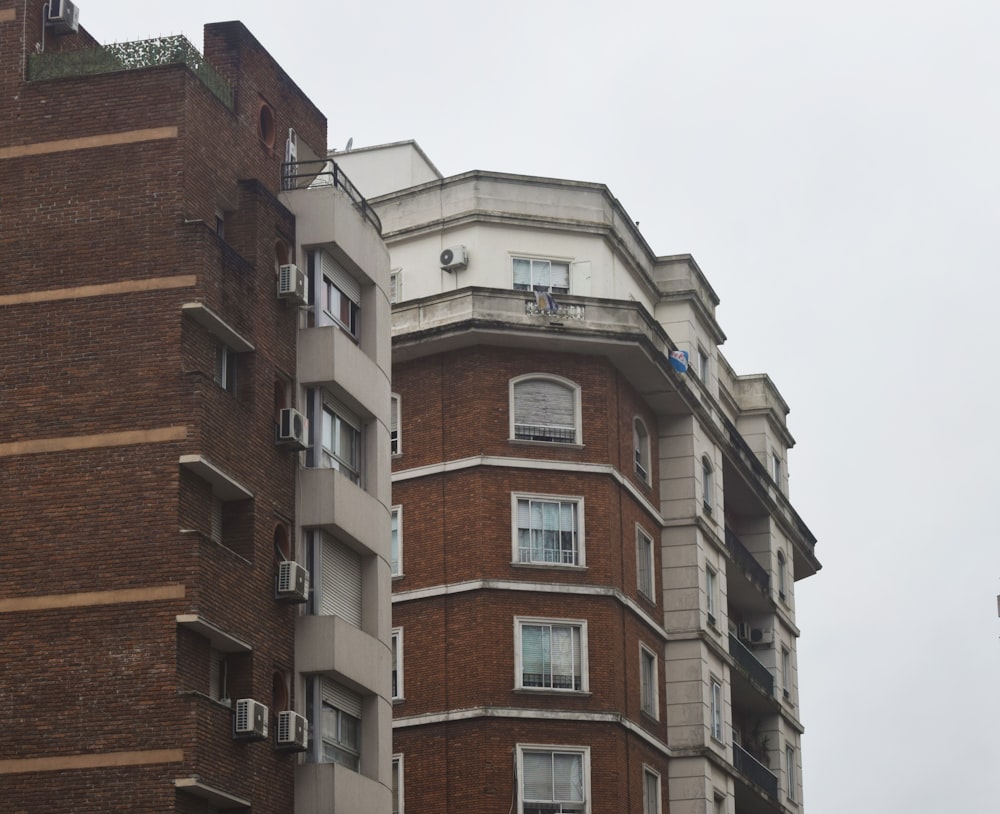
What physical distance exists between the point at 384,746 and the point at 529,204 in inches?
773

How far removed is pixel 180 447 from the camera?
128ft

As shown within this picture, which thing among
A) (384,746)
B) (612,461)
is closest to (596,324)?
(612,461)

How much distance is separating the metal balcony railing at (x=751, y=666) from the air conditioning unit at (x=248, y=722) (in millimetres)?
28185

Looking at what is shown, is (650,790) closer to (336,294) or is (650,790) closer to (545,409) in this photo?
(545,409)

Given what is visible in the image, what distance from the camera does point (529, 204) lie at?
59500 mm

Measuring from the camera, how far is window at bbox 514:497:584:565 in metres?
56.4

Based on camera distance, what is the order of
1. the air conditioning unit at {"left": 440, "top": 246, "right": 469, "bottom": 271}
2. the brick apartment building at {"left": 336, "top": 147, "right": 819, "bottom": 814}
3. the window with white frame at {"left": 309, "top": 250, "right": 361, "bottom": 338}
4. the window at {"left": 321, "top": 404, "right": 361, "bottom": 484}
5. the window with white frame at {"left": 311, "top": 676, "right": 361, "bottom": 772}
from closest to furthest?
the window with white frame at {"left": 311, "top": 676, "right": 361, "bottom": 772} < the window at {"left": 321, "top": 404, "right": 361, "bottom": 484} < the window with white frame at {"left": 309, "top": 250, "right": 361, "bottom": 338} < the brick apartment building at {"left": 336, "top": 147, "right": 819, "bottom": 814} < the air conditioning unit at {"left": 440, "top": 246, "right": 469, "bottom": 271}

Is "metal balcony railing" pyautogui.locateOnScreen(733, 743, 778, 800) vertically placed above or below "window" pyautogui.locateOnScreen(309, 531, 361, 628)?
below

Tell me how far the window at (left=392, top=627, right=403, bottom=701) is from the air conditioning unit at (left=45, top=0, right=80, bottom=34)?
1950 centimetres

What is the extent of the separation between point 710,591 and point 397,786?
1313cm

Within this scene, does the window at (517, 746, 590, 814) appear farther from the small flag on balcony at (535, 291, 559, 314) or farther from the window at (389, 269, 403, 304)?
the window at (389, 269, 403, 304)

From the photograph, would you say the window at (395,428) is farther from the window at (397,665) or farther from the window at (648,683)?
the window at (648,683)

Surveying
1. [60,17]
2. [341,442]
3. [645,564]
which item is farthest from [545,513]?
[60,17]

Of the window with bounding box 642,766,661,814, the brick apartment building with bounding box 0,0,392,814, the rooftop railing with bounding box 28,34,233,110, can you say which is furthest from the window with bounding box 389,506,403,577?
the rooftop railing with bounding box 28,34,233,110
